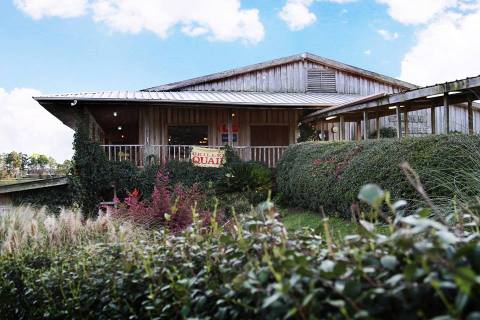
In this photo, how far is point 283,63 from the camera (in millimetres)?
21516

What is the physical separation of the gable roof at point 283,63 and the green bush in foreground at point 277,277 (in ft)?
56.6

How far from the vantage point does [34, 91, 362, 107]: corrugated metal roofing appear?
15.1 m

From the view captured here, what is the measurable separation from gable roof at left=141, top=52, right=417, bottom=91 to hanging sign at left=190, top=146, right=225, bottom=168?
5732 millimetres

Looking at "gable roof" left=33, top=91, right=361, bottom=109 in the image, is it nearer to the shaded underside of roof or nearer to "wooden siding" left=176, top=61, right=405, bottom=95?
"wooden siding" left=176, top=61, right=405, bottom=95

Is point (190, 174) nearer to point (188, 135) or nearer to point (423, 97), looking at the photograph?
point (188, 135)

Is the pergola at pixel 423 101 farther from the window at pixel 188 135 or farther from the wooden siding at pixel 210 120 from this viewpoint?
the window at pixel 188 135

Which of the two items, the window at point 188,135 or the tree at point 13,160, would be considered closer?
the window at point 188,135

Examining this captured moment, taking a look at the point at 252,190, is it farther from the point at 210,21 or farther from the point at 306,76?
the point at 306,76

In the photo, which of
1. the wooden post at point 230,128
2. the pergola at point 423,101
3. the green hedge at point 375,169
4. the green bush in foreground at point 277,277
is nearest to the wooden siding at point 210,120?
the wooden post at point 230,128

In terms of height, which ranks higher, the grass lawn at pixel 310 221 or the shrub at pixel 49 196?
the shrub at pixel 49 196

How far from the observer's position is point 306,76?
21750 millimetres

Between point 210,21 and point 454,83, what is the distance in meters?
9.31

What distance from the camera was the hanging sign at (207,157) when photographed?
15484 millimetres

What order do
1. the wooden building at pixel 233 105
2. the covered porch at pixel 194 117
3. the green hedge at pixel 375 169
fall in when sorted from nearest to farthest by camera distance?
the green hedge at pixel 375 169 < the covered porch at pixel 194 117 < the wooden building at pixel 233 105
